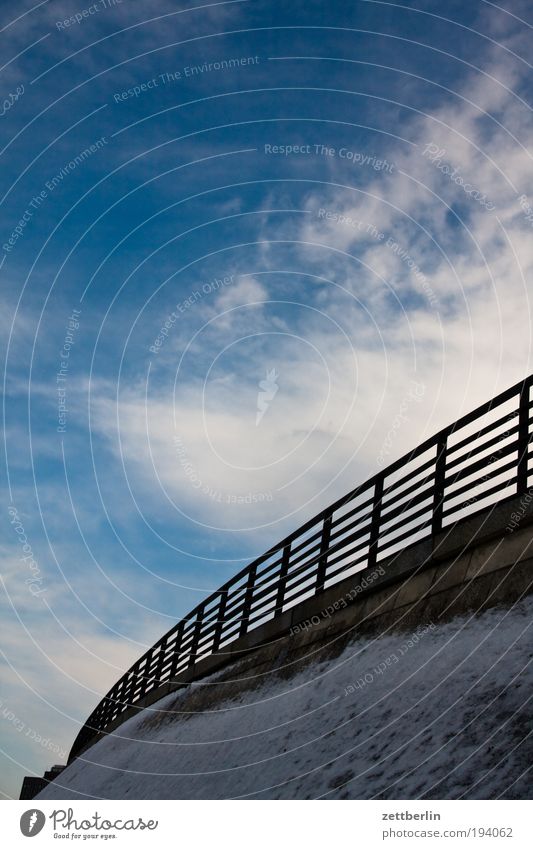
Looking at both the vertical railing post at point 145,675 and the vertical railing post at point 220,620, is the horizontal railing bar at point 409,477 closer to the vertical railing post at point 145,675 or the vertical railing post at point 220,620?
the vertical railing post at point 220,620

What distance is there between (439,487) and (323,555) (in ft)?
10.4

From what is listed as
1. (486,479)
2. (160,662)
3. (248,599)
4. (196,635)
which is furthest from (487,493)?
(160,662)

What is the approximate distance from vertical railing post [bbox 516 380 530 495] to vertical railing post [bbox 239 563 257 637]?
805 centimetres

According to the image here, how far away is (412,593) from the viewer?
29.2 ft

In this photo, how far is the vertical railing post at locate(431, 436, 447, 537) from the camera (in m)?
8.98

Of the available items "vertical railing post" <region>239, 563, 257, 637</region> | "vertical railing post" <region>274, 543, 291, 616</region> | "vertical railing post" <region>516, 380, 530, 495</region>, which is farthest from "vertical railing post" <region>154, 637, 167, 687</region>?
"vertical railing post" <region>516, 380, 530, 495</region>

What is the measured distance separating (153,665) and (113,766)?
6.43 meters

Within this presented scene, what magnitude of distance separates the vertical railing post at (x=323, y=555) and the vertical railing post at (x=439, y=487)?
3028mm

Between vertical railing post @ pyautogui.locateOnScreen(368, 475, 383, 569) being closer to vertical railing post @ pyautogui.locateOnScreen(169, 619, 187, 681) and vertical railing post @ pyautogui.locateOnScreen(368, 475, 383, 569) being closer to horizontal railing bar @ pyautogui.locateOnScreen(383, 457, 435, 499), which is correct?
horizontal railing bar @ pyautogui.locateOnScreen(383, 457, 435, 499)

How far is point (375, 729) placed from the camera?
6980mm

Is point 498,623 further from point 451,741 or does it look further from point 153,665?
point 153,665

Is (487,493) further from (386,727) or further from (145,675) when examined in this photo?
(145,675)

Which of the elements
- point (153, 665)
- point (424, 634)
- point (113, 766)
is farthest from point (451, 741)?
point (153, 665)
